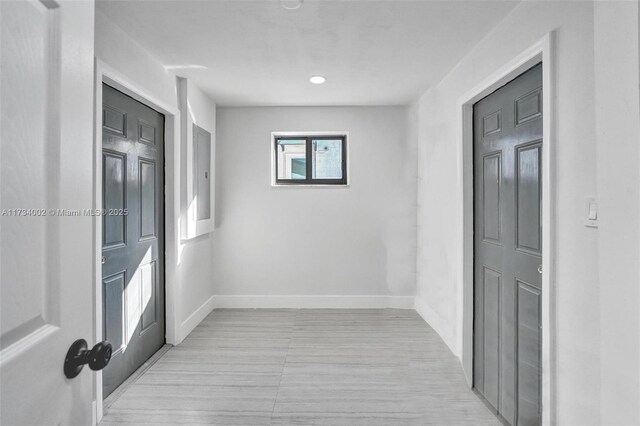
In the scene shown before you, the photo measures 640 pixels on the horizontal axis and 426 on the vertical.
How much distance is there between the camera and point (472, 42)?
253cm

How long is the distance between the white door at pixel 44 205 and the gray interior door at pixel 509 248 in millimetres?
1896

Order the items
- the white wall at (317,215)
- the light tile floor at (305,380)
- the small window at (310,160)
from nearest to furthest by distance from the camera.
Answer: the light tile floor at (305,380)
the white wall at (317,215)
the small window at (310,160)

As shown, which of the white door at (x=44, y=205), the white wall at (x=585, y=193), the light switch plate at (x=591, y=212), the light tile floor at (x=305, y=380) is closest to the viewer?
the white door at (x=44, y=205)

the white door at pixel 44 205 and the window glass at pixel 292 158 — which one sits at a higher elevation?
the window glass at pixel 292 158

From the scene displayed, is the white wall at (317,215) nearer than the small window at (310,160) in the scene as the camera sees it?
Yes

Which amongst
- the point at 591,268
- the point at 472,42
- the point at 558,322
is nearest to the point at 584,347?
the point at 558,322

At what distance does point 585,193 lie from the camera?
149 centimetres

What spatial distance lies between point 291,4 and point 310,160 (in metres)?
2.44

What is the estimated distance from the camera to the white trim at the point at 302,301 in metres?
4.32

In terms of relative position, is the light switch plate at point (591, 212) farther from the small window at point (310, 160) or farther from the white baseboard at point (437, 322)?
the small window at point (310, 160)

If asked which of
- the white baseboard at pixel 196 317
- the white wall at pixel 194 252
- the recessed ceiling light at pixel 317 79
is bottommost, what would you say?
the white baseboard at pixel 196 317

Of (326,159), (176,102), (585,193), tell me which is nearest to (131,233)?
(176,102)

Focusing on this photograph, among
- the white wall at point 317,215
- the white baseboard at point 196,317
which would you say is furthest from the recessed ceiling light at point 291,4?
the white baseboard at point 196,317

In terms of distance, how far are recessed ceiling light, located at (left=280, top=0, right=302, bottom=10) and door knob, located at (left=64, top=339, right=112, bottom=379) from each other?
193 cm
